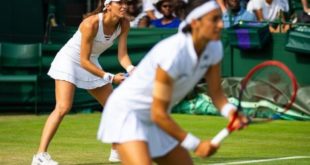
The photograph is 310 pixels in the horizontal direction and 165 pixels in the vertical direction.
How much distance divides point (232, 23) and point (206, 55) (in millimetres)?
10195

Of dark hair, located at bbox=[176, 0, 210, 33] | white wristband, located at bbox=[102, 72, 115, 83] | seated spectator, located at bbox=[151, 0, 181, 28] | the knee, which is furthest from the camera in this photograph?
seated spectator, located at bbox=[151, 0, 181, 28]

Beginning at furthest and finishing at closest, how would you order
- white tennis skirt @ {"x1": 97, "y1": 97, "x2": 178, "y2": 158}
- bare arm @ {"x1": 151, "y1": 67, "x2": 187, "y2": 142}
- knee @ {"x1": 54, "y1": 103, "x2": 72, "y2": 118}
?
knee @ {"x1": 54, "y1": 103, "x2": 72, "y2": 118} → white tennis skirt @ {"x1": 97, "y1": 97, "x2": 178, "y2": 158} → bare arm @ {"x1": 151, "y1": 67, "x2": 187, "y2": 142}

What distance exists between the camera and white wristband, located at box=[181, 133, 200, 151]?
6.03 m

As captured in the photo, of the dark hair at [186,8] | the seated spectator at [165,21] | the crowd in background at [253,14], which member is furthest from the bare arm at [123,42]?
the seated spectator at [165,21]

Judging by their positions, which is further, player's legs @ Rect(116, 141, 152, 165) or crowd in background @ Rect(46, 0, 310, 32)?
crowd in background @ Rect(46, 0, 310, 32)

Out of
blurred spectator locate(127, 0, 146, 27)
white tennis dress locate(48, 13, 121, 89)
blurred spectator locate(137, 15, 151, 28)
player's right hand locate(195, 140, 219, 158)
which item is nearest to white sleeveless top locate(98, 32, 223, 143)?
player's right hand locate(195, 140, 219, 158)

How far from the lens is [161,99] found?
598 centimetres

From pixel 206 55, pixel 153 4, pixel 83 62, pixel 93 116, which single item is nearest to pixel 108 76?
pixel 83 62

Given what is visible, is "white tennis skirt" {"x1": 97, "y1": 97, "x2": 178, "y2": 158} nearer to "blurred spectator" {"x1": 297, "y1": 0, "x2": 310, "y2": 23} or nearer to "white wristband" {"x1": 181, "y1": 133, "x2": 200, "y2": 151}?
"white wristband" {"x1": 181, "y1": 133, "x2": 200, "y2": 151}

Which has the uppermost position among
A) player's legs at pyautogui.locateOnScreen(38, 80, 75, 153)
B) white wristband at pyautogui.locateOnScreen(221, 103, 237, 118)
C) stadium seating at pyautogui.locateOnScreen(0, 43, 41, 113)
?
white wristband at pyautogui.locateOnScreen(221, 103, 237, 118)

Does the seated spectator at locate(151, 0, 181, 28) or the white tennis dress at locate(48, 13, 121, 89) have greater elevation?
the white tennis dress at locate(48, 13, 121, 89)

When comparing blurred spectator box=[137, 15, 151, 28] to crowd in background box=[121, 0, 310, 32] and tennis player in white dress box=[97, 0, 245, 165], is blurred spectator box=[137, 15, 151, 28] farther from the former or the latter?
tennis player in white dress box=[97, 0, 245, 165]

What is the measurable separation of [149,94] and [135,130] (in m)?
0.26

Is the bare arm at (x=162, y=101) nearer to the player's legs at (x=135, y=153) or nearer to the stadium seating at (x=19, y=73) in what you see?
the player's legs at (x=135, y=153)
